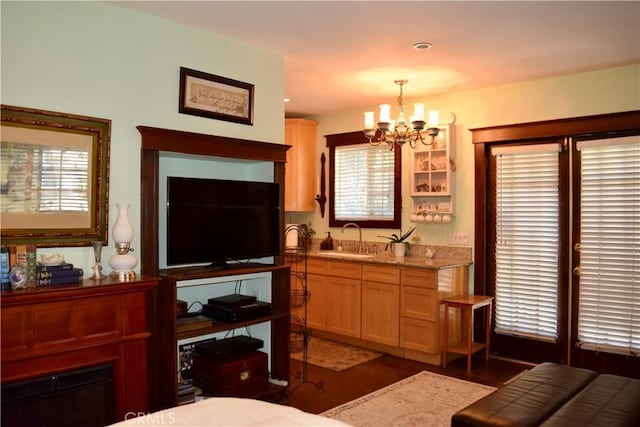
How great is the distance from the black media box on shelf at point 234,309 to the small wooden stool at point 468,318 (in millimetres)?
1806

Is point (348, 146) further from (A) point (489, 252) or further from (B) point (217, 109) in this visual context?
(B) point (217, 109)

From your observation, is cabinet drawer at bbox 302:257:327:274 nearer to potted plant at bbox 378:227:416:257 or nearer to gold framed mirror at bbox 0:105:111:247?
potted plant at bbox 378:227:416:257

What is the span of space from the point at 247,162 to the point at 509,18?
84.1 inches

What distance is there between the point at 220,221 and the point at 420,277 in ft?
6.97

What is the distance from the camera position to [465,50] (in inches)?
152

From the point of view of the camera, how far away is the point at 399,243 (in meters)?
5.53

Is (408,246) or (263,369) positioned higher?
(408,246)

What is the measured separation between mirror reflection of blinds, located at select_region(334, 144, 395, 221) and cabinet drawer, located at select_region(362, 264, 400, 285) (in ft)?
2.80

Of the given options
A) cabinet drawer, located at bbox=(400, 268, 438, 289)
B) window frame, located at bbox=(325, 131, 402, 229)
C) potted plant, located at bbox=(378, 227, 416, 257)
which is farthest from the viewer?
window frame, located at bbox=(325, 131, 402, 229)

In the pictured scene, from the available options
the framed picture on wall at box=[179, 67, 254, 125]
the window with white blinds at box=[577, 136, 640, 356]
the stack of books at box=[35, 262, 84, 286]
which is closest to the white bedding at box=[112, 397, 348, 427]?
the stack of books at box=[35, 262, 84, 286]

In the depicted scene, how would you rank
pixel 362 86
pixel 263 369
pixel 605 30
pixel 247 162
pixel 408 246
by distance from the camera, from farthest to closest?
pixel 408 246 < pixel 362 86 < pixel 247 162 < pixel 263 369 < pixel 605 30

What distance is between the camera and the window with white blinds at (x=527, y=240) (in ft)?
15.4

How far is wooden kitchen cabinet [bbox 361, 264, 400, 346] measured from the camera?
4949 mm

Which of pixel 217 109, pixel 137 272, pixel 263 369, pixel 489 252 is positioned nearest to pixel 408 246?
pixel 489 252
